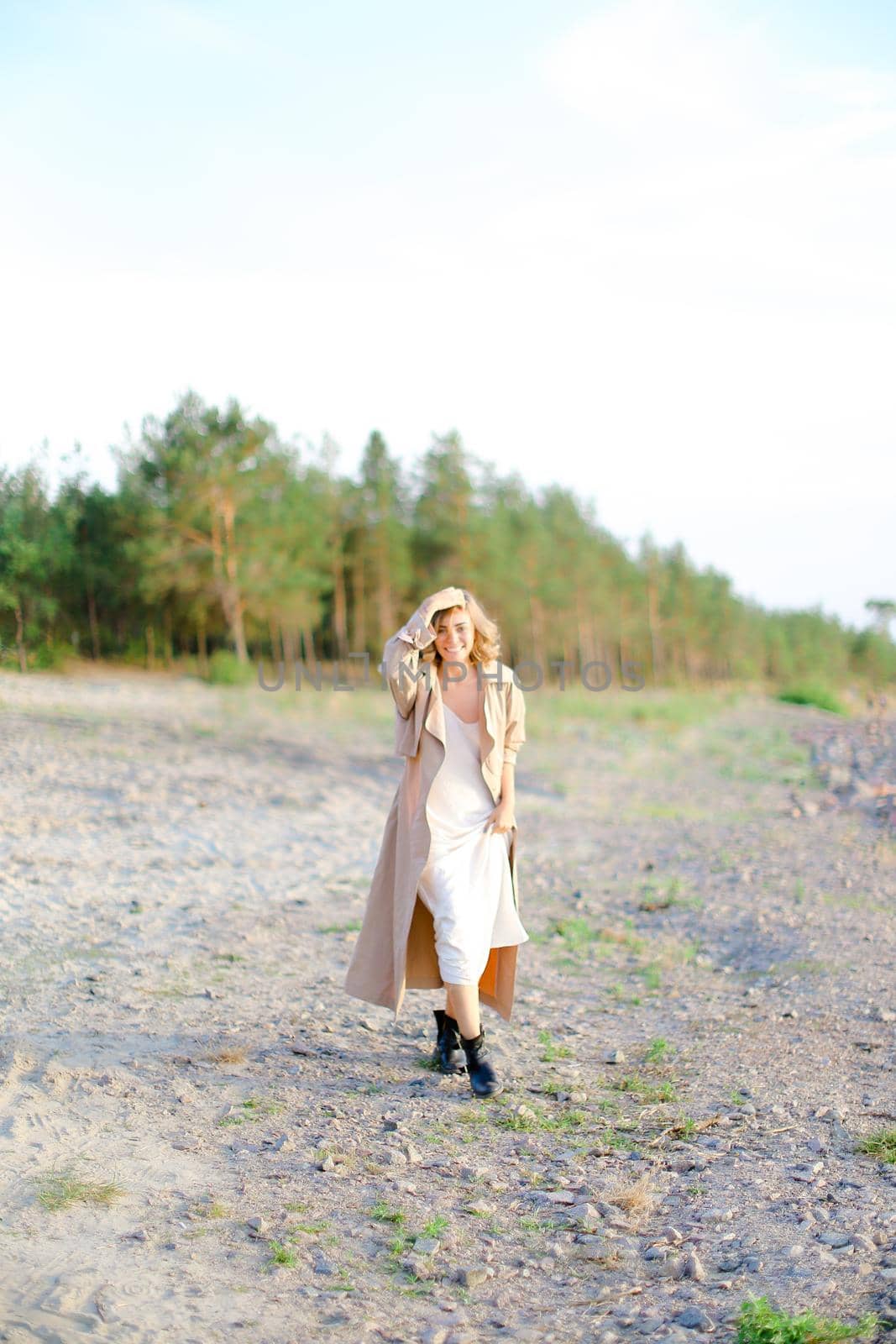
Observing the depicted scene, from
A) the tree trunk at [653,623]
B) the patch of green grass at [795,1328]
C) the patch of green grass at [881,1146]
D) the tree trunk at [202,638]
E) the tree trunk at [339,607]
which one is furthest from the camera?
the tree trunk at [653,623]

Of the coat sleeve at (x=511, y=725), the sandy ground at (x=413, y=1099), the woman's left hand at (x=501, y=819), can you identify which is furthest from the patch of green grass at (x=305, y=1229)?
the coat sleeve at (x=511, y=725)

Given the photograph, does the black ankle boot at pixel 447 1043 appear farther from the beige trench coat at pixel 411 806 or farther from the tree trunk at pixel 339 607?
the tree trunk at pixel 339 607

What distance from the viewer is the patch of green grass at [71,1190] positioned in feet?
10.4

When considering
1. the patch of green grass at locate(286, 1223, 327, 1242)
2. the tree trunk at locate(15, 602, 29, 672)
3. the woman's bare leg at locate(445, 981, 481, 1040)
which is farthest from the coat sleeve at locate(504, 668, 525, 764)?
the tree trunk at locate(15, 602, 29, 672)

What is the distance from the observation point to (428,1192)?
3420mm

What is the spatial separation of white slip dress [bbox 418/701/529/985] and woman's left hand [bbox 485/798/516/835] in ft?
0.07

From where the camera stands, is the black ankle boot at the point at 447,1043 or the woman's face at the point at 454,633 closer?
the woman's face at the point at 454,633

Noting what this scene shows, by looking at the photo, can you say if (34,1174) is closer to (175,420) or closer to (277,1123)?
(277,1123)

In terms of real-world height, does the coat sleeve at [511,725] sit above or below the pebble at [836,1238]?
above

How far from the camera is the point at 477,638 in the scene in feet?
14.5

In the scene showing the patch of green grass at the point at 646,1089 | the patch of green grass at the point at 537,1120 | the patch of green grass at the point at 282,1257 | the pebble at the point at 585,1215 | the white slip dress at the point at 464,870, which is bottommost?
the patch of green grass at the point at 646,1089

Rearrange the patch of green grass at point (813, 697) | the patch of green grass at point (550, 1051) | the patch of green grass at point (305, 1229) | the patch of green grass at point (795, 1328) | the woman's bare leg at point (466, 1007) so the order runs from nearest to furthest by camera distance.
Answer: the patch of green grass at point (795, 1328), the patch of green grass at point (305, 1229), the woman's bare leg at point (466, 1007), the patch of green grass at point (550, 1051), the patch of green grass at point (813, 697)

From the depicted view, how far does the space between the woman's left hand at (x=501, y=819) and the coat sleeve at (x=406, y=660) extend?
56 cm

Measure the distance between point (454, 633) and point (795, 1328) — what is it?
2594mm
